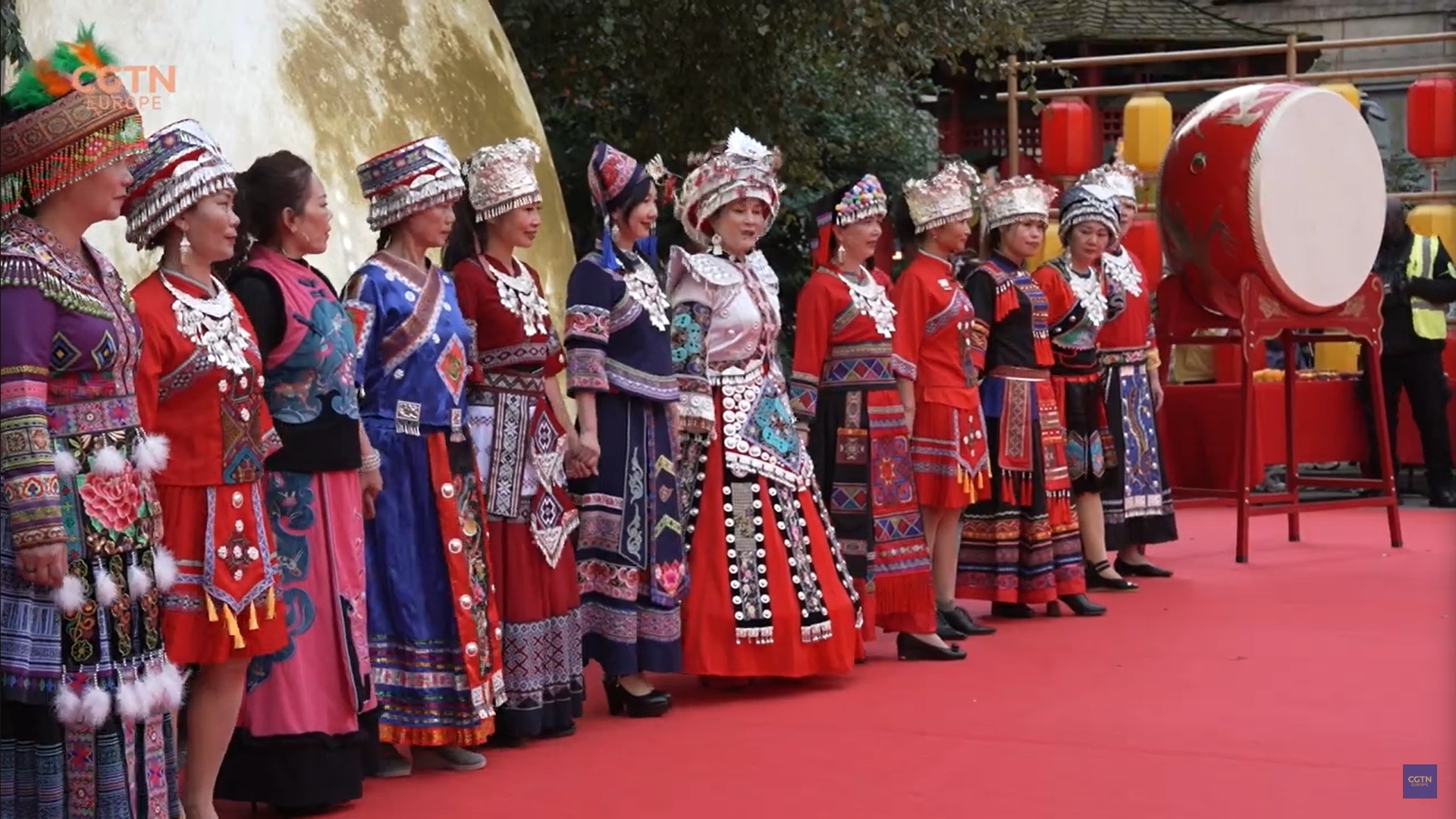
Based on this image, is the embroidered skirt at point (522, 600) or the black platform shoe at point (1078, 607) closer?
the embroidered skirt at point (522, 600)

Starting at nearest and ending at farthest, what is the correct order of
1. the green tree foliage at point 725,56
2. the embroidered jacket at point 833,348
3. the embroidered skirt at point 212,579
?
the embroidered skirt at point 212,579, the embroidered jacket at point 833,348, the green tree foliage at point 725,56

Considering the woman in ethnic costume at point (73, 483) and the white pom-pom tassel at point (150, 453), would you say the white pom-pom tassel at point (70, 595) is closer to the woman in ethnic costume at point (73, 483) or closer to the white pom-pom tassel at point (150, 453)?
the woman in ethnic costume at point (73, 483)

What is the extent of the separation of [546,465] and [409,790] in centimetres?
89

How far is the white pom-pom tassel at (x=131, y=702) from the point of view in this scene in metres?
3.12

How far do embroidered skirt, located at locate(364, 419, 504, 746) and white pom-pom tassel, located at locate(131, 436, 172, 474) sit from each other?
100 cm

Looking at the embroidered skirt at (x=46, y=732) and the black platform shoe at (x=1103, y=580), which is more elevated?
the embroidered skirt at (x=46, y=732)

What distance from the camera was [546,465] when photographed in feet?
15.3

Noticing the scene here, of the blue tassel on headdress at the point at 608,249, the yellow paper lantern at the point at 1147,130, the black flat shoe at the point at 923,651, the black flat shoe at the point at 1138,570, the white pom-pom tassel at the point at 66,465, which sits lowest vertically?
the black flat shoe at the point at 923,651

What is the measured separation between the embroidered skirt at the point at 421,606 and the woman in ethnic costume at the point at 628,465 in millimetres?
628

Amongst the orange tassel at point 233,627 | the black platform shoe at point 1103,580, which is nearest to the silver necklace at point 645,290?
the orange tassel at point 233,627

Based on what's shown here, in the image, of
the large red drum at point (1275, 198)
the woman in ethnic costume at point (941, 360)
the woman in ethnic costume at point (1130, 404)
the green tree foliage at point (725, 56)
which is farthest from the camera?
the green tree foliage at point (725, 56)

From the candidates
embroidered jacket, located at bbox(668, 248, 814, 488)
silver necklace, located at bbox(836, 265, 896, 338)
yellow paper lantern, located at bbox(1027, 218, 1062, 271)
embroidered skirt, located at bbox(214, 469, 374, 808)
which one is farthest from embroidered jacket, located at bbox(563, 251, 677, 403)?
yellow paper lantern, located at bbox(1027, 218, 1062, 271)

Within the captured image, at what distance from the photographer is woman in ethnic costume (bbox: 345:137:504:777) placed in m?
4.24

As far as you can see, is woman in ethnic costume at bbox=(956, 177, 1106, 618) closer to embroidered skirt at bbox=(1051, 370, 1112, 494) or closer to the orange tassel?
embroidered skirt at bbox=(1051, 370, 1112, 494)
